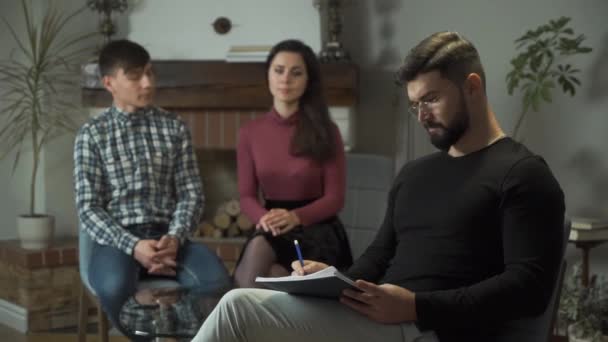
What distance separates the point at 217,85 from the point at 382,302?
86.1 inches

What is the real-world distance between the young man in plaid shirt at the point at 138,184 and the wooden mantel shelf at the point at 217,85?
2.51ft

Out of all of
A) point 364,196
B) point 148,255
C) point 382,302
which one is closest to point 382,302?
point 382,302

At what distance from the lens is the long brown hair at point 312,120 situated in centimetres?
290

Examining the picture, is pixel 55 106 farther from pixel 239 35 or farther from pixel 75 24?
pixel 239 35

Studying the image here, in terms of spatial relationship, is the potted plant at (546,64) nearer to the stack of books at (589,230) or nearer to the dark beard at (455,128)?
the stack of books at (589,230)

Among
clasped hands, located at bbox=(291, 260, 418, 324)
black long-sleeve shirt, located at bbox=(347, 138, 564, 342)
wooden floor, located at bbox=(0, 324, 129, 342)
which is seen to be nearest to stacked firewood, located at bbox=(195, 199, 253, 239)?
wooden floor, located at bbox=(0, 324, 129, 342)

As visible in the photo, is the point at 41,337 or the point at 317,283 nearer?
the point at 317,283

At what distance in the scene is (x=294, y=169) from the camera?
290 cm

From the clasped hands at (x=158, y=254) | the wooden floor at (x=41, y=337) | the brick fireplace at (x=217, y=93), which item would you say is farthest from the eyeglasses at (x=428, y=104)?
the wooden floor at (x=41, y=337)

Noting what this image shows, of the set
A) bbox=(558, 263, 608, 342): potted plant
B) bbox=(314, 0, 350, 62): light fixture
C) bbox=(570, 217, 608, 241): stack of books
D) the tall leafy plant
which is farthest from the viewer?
the tall leafy plant

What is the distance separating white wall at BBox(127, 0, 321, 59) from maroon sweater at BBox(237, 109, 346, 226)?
0.84m

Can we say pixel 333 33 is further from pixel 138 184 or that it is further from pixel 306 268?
pixel 306 268

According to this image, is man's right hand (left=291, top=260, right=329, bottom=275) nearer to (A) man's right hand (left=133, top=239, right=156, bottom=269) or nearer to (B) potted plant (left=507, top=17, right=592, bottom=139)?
(A) man's right hand (left=133, top=239, right=156, bottom=269)

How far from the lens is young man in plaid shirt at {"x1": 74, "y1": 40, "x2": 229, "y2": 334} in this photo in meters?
2.70
